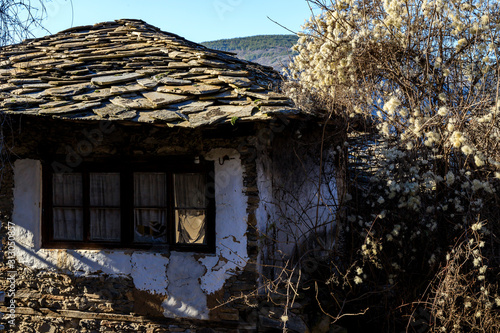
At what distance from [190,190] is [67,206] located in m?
1.50

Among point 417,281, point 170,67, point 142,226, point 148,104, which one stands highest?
point 170,67

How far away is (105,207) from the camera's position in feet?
16.3

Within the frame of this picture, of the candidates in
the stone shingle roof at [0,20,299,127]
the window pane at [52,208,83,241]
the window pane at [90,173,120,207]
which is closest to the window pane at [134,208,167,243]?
the window pane at [90,173,120,207]

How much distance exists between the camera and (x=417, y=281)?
497 cm

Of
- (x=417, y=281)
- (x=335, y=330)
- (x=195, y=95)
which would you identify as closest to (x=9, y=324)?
(x=195, y=95)

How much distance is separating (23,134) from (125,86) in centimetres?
127

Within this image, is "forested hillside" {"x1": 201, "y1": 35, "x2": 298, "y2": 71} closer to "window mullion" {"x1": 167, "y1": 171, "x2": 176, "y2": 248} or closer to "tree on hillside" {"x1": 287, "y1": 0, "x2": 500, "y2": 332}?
"tree on hillside" {"x1": 287, "y1": 0, "x2": 500, "y2": 332}

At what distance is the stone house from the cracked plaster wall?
0.01m

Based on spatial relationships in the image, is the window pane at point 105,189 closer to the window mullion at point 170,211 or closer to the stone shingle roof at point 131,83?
the window mullion at point 170,211

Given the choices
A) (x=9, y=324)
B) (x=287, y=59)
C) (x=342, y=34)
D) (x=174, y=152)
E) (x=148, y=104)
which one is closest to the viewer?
(x=148, y=104)

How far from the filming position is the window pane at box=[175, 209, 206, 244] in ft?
15.6

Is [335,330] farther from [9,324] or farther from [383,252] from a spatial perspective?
[9,324]

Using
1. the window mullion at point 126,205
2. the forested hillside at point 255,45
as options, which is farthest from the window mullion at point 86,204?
the forested hillside at point 255,45

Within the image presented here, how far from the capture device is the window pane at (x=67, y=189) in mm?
5047
